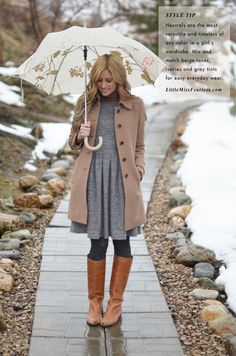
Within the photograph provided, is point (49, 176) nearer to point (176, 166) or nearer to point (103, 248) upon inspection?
point (176, 166)

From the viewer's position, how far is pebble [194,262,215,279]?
13.9 feet

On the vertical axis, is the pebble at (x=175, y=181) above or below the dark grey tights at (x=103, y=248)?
below

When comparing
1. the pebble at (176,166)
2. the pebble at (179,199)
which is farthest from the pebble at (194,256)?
the pebble at (176,166)

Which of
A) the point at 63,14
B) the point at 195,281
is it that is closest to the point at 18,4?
the point at 63,14

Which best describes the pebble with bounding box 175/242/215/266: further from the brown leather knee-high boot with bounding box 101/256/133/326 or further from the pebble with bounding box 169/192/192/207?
the pebble with bounding box 169/192/192/207

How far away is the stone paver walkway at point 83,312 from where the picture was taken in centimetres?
312

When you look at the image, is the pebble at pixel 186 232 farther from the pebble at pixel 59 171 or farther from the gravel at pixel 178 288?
the pebble at pixel 59 171

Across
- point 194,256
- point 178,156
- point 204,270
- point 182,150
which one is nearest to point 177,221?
point 194,256

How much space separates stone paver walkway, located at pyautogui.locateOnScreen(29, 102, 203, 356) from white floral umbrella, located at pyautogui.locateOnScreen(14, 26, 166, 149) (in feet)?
4.20

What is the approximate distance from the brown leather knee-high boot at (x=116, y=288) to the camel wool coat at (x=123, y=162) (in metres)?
0.28

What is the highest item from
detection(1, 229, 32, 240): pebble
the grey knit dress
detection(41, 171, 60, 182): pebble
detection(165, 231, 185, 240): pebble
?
the grey knit dress

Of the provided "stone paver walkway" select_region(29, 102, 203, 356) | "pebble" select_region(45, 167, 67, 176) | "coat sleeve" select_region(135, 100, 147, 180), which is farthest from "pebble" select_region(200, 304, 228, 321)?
"pebble" select_region(45, 167, 67, 176)

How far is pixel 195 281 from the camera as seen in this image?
416 cm

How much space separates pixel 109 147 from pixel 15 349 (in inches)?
50.6
